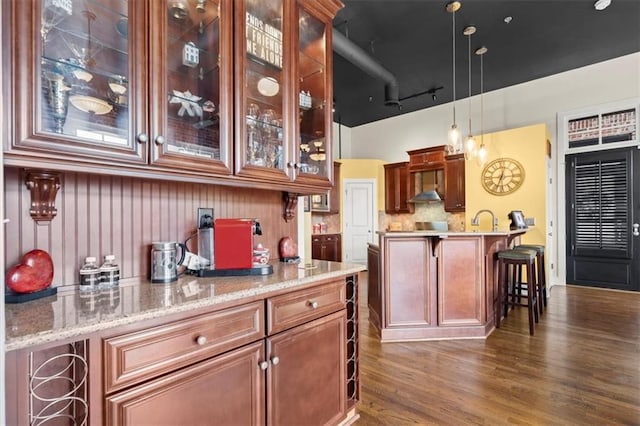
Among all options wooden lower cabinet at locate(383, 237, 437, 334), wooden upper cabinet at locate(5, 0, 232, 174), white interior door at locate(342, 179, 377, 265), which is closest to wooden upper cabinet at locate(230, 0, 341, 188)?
wooden upper cabinet at locate(5, 0, 232, 174)

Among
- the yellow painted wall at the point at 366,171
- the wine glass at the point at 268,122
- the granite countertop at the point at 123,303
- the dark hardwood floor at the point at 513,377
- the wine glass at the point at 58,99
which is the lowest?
the dark hardwood floor at the point at 513,377

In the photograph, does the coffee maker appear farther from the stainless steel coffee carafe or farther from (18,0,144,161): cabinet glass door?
(18,0,144,161): cabinet glass door

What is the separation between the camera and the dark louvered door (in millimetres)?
4770

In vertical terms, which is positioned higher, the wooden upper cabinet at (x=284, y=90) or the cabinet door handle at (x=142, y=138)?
the wooden upper cabinet at (x=284, y=90)

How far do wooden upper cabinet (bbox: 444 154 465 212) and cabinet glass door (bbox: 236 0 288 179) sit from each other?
497 cm

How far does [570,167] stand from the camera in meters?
5.29

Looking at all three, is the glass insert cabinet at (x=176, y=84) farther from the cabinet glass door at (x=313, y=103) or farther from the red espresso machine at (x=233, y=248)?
the red espresso machine at (x=233, y=248)

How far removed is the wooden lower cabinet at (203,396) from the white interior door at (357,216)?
20.6 feet

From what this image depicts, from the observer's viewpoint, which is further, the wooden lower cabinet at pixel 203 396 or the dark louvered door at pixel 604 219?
the dark louvered door at pixel 604 219

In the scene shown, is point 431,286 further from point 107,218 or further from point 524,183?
point 524,183

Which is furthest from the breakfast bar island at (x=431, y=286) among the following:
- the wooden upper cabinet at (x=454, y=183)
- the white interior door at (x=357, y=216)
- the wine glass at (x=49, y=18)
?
the white interior door at (x=357, y=216)

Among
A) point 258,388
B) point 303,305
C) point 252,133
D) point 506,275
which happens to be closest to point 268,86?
point 252,133

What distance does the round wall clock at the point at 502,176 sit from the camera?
16.6 feet

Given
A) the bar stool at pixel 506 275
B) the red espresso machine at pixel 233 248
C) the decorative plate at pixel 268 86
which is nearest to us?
the red espresso machine at pixel 233 248
